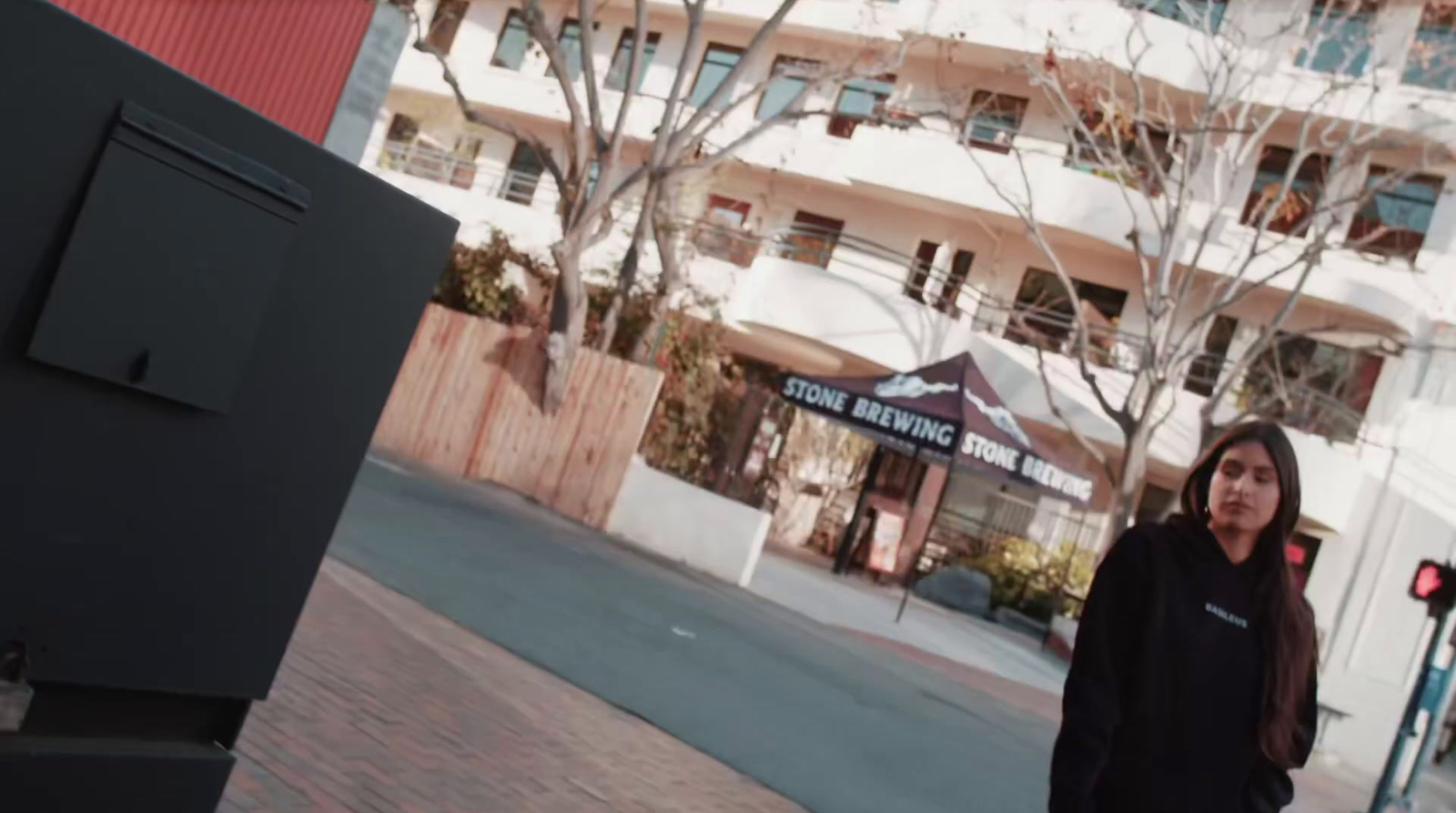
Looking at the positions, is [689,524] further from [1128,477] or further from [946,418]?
[1128,477]

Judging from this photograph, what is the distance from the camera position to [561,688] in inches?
289

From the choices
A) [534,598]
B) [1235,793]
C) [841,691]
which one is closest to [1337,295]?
[841,691]

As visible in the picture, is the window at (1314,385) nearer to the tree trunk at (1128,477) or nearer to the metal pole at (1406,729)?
the tree trunk at (1128,477)

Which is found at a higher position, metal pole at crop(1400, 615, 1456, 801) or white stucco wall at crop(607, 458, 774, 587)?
metal pole at crop(1400, 615, 1456, 801)

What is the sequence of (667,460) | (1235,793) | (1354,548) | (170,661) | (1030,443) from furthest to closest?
(1354,548) → (667,460) → (1030,443) → (1235,793) → (170,661)

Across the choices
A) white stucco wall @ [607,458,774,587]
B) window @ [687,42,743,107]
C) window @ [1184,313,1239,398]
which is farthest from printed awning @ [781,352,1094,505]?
window @ [687,42,743,107]

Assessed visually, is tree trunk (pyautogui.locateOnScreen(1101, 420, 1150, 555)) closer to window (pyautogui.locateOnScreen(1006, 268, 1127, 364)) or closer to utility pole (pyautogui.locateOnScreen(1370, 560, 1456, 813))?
utility pole (pyautogui.locateOnScreen(1370, 560, 1456, 813))

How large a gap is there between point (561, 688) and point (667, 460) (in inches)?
407

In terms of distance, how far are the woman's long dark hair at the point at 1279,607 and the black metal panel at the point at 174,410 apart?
2039 millimetres

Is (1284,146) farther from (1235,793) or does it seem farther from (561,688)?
(1235,793)

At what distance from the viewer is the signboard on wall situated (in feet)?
62.9

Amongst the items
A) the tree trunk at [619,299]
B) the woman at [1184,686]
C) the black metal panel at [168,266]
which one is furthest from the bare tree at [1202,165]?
the black metal panel at [168,266]

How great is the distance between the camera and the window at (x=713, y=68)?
1052 inches

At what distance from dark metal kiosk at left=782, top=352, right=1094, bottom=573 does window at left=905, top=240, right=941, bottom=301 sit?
698 centimetres
